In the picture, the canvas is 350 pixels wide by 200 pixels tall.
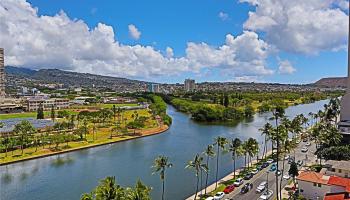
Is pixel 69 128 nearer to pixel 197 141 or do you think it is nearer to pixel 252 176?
pixel 197 141

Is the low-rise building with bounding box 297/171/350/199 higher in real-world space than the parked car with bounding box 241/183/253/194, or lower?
higher

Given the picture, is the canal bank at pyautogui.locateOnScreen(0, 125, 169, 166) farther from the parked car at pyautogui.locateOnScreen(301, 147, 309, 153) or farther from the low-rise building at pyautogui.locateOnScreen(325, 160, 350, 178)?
the low-rise building at pyautogui.locateOnScreen(325, 160, 350, 178)

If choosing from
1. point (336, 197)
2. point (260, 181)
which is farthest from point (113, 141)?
point (336, 197)

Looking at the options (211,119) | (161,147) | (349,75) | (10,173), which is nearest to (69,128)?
(161,147)

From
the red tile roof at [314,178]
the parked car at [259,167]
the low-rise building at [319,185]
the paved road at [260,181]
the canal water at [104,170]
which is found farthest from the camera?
the parked car at [259,167]

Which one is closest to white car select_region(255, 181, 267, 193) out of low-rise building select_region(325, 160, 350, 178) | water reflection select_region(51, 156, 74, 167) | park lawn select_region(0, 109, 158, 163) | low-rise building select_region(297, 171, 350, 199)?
low-rise building select_region(297, 171, 350, 199)

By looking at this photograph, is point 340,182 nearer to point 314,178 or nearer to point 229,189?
point 314,178

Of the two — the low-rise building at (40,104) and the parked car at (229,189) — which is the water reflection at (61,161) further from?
the low-rise building at (40,104)

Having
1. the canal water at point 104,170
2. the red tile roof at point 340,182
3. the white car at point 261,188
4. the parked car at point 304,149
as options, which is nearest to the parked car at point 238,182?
the white car at point 261,188
